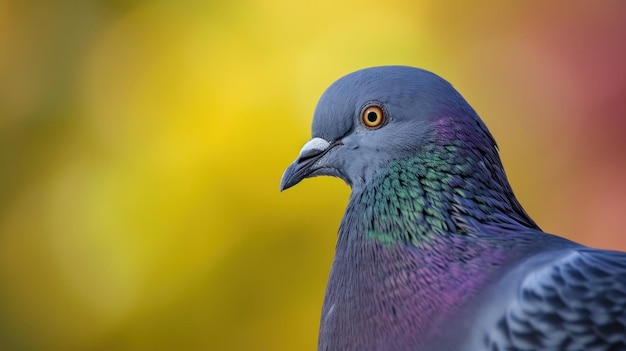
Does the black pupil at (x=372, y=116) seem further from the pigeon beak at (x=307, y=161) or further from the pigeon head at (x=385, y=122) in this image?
the pigeon beak at (x=307, y=161)

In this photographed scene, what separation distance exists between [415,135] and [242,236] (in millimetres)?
2710

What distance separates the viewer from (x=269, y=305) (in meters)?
4.58

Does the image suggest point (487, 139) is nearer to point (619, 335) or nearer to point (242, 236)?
point (619, 335)

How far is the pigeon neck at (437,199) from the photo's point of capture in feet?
6.31

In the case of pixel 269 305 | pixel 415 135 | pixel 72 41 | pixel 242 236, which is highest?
A: pixel 72 41

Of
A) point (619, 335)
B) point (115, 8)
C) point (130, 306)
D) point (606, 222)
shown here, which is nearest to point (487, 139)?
point (619, 335)

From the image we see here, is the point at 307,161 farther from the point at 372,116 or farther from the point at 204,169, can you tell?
the point at 204,169

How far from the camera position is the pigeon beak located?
2189 mm

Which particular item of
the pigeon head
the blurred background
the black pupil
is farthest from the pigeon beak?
the blurred background

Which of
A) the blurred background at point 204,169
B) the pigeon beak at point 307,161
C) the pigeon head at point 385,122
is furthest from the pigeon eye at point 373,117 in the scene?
the blurred background at point 204,169

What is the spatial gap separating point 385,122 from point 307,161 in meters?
0.26

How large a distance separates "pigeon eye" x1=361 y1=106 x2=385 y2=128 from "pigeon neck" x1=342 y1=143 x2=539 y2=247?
13 centimetres

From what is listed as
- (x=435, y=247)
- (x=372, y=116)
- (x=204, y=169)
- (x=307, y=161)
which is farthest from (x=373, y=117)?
(x=204, y=169)

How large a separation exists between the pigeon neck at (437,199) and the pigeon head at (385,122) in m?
0.03
